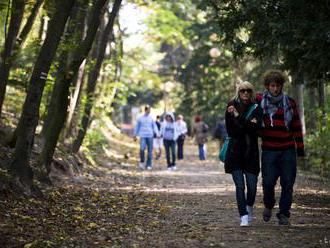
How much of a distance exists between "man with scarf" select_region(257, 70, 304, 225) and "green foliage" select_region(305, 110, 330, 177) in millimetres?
6709

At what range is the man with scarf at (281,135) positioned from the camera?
27.3 ft

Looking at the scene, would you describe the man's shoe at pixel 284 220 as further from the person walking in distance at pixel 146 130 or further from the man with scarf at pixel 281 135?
the person walking in distance at pixel 146 130

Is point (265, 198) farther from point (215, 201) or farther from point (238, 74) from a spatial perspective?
point (238, 74)

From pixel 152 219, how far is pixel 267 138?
2288mm

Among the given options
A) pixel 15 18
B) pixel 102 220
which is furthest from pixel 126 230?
pixel 15 18

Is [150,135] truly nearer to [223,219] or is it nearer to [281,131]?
[223,219]

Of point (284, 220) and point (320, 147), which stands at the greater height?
point (320, 147)

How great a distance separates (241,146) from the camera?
8461mm

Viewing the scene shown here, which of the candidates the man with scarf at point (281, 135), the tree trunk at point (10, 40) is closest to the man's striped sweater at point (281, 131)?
the man with scarf at point (281, 135)

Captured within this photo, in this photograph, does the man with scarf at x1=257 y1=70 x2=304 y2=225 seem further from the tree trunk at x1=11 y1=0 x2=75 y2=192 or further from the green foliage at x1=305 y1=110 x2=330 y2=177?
the green foliage at x1=305 y1=110 x2=330 y2=177

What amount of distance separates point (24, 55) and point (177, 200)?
6959 millimetres

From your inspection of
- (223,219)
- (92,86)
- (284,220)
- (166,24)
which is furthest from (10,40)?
(166,24)

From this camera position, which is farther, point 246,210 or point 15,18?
point 15,18

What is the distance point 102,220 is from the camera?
9008 mm
